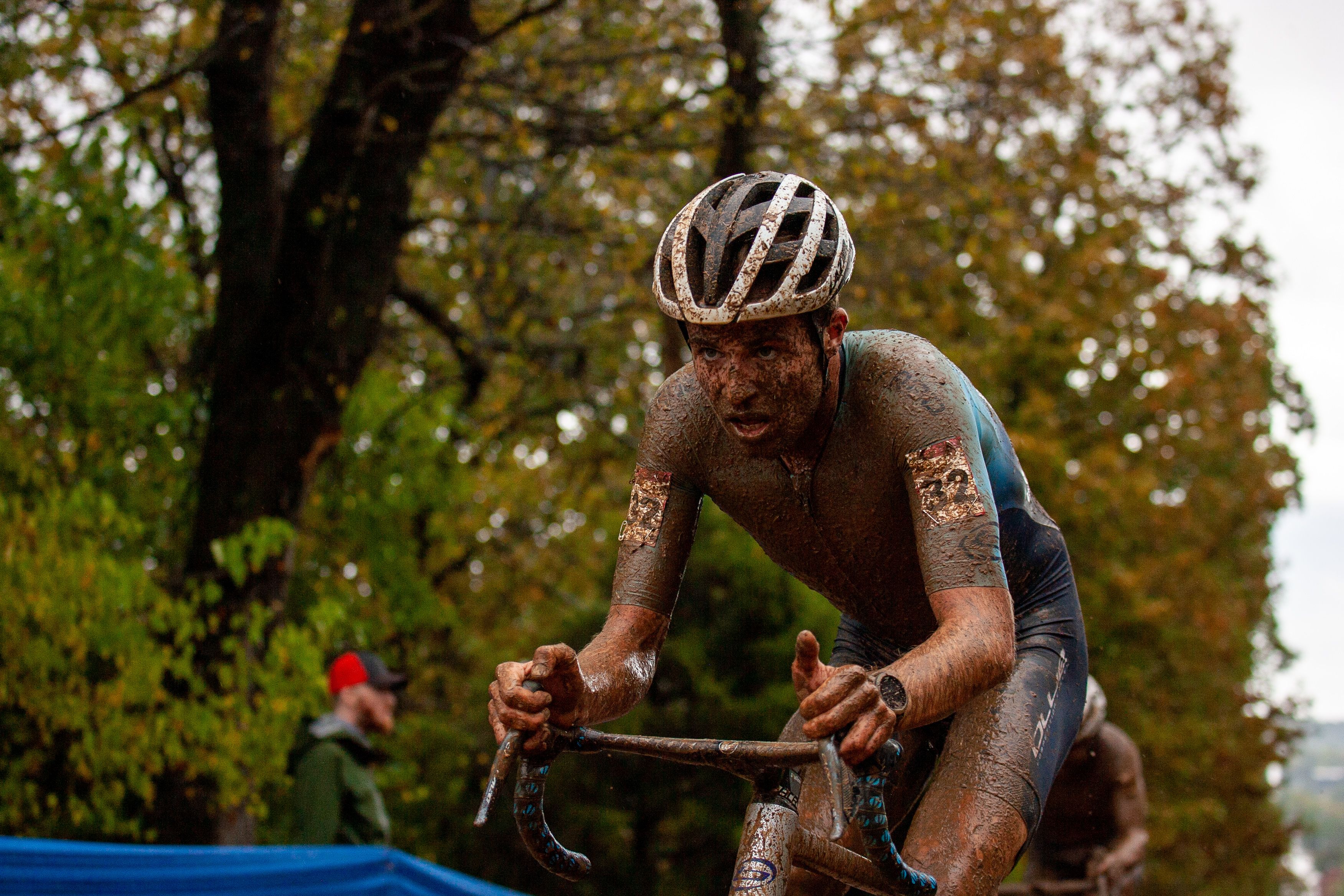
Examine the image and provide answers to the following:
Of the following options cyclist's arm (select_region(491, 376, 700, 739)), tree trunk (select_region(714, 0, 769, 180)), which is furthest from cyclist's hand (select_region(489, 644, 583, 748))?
tree trunk (select_region(714, 0, 769, 180))

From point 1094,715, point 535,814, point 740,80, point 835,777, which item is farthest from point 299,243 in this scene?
point 835,777

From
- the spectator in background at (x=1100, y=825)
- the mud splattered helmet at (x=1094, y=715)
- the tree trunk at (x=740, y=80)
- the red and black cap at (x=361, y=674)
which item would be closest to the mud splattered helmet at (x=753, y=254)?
the red and black cap at (x=361, y=674)

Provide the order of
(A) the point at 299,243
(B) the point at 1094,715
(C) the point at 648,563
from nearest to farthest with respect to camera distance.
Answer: (C) the point at 648,563 < (B) the point at 1094,715 < (A) the point at 299,243

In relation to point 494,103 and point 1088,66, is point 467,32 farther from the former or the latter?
point 1088,66

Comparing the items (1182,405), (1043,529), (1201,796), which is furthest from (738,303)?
(1201,796)

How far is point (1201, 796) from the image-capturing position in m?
21.6

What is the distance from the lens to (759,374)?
3.14 metres

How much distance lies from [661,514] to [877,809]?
3.92 feet

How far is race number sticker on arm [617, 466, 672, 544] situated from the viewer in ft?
11.9

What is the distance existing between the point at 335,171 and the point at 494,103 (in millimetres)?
2071

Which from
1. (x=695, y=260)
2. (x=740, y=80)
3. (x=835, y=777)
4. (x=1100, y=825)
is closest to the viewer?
(x=835, y=777)

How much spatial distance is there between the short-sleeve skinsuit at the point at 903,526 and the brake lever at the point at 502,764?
0.66 m

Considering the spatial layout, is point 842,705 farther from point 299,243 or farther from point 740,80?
point 740,80

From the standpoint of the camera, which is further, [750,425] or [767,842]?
[750,425]
